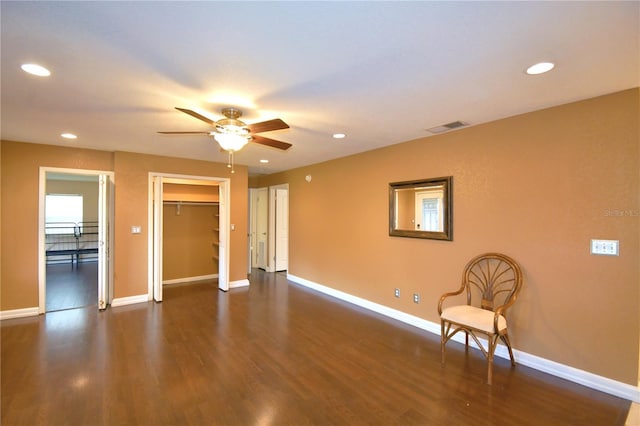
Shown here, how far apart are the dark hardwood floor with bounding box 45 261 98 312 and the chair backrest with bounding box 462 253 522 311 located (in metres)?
5.42

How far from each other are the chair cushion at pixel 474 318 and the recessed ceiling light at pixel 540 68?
6.64ft

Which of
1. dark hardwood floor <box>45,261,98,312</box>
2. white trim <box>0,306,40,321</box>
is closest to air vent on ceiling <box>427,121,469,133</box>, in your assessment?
dark hardwood floor <box>45,261,98,312</box>

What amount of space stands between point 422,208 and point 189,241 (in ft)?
15.5

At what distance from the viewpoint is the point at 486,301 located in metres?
3.07

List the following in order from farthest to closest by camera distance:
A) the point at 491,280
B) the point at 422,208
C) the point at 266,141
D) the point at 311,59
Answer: the point at 422,208, the point at 491,280, the point at 266,141, the point at 311,59

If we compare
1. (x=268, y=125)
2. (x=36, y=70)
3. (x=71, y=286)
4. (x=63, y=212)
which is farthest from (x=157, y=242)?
(x=63, y=212)

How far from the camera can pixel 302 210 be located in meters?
6.03

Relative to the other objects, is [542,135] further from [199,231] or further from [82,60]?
[199,231]

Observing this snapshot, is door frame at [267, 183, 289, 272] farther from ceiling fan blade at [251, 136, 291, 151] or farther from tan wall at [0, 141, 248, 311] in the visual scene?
ceiling fan blade at [251, 136, 291, 151]

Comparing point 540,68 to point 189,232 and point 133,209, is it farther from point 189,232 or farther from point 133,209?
point 189,232

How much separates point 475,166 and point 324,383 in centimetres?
272

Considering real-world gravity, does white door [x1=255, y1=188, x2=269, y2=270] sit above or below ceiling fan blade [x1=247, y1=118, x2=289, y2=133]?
below

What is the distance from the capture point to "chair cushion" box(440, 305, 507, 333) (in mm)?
2621

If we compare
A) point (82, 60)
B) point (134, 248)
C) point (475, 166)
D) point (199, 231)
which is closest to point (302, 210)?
point (199, 231)
